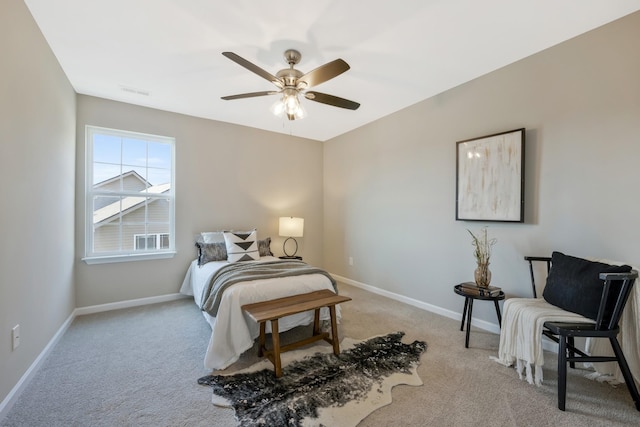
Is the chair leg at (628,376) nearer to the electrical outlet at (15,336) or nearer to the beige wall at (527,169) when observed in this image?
the beige wall at (527,169)

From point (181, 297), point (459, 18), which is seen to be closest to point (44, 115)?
point (181, 297)

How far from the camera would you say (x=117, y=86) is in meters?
3.10

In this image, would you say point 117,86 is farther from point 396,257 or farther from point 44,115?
point 396,257

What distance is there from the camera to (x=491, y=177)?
9.19 ft

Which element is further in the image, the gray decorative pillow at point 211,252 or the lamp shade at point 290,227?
the lamp shade at point 290,227

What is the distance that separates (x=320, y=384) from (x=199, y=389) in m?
0.84

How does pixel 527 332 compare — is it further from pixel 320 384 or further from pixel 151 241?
pixel 151 241

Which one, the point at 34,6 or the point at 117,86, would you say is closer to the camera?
the point at 34,6

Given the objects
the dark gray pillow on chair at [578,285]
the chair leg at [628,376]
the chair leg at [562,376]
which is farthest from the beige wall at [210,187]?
the chair leg at [628,376]

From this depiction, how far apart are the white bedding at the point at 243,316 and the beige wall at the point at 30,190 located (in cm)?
121

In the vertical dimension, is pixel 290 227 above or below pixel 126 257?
above

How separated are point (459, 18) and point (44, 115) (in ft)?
10.9

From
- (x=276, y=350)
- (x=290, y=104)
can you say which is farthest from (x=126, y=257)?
(x=290, y=104)

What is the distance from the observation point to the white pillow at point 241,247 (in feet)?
11.8
